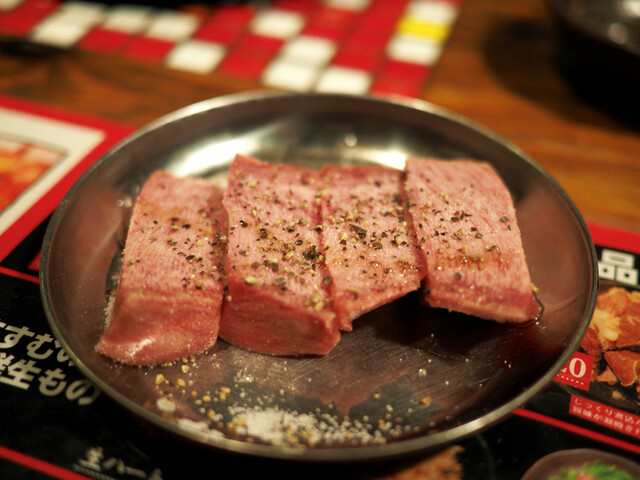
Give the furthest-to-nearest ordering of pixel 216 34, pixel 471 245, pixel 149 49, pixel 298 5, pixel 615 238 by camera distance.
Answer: pixel 298 5 → pixel 216 34 → pixel 149 49 → pixel 615 238 → pixel 471 245

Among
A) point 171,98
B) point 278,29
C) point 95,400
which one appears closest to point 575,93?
point 278,29

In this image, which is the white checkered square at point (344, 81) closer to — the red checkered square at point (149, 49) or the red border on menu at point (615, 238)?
the red checkered square at point (149, 49)

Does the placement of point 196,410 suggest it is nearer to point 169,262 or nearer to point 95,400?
point 95,400

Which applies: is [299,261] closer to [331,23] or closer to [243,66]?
[243,66]

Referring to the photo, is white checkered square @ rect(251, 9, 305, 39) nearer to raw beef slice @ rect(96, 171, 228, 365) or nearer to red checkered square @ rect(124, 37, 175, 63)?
red checkered square @ rect(124, 37, 175, 63)

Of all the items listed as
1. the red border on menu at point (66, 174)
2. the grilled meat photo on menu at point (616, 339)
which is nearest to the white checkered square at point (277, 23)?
the red border on menu at point (66, 174)

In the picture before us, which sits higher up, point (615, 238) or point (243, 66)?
point (243, 66)

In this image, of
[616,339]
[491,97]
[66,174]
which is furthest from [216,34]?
[616,339]
